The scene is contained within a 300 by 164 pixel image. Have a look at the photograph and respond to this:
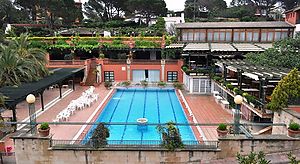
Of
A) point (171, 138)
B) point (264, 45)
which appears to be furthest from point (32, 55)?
point (264, 45)

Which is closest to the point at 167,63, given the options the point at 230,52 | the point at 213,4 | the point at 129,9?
the point at 230,52

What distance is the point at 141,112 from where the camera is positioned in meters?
21.7

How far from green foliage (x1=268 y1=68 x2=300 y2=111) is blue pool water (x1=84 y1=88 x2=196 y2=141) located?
4.85 meters

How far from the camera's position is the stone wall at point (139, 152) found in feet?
37.1

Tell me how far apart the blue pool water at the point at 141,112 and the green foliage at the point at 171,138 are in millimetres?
3551

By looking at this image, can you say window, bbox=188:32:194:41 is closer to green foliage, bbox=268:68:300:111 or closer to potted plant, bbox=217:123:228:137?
green foliage, bbox=268:68:300:111

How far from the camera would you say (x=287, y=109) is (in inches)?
504

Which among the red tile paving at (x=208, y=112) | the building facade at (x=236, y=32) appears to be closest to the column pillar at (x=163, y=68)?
the building facade at (x=236, y=32)

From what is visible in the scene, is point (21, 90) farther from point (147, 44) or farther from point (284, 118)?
point (147, 44)

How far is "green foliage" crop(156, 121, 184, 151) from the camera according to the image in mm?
11448

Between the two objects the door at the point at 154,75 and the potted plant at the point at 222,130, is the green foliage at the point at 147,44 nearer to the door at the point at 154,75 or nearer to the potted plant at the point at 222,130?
the door at the point at 154,75

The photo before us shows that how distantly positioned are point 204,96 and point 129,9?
114 feet

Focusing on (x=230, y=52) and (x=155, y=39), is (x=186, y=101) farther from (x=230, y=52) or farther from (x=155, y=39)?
(x=155, y=39)

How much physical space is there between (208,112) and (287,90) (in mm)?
7845
